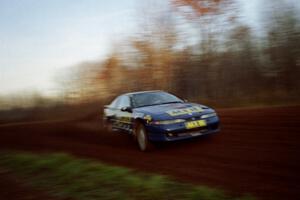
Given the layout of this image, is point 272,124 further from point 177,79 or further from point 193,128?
point 177,79

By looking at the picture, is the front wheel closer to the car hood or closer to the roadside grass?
the car hood

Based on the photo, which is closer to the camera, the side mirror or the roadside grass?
the roadside grass

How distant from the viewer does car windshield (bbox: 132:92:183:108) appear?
968 centimetres

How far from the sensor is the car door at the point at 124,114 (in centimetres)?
957

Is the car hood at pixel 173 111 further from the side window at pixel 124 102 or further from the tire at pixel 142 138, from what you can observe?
the side window at pixel 124 102

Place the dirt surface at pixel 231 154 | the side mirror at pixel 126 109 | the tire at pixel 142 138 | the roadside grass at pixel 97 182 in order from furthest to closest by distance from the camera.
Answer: the side mirror at pixel 126 109
the tire at pixel 142 138
the dirt surface at pixel 231 154
the roadside grass at pixel 97 182

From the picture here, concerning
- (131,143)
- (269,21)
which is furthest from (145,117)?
(269,21)

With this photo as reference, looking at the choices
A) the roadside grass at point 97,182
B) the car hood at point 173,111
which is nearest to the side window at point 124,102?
the car hood at point 173,111

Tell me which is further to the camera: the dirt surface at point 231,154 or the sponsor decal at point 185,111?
the sponsor decal at point 185,111

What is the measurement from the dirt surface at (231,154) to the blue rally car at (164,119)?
A: 15.2 inches

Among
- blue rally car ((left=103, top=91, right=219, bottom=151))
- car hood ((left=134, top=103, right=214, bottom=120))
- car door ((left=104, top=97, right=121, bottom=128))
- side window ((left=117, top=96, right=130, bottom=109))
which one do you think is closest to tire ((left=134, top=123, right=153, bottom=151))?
blue rally car ((left=103, top=91, right=219, bottom=151))

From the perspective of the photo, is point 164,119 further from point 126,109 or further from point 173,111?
point 126,109

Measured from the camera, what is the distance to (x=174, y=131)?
8156 mm

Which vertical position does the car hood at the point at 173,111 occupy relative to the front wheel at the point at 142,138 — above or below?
above
